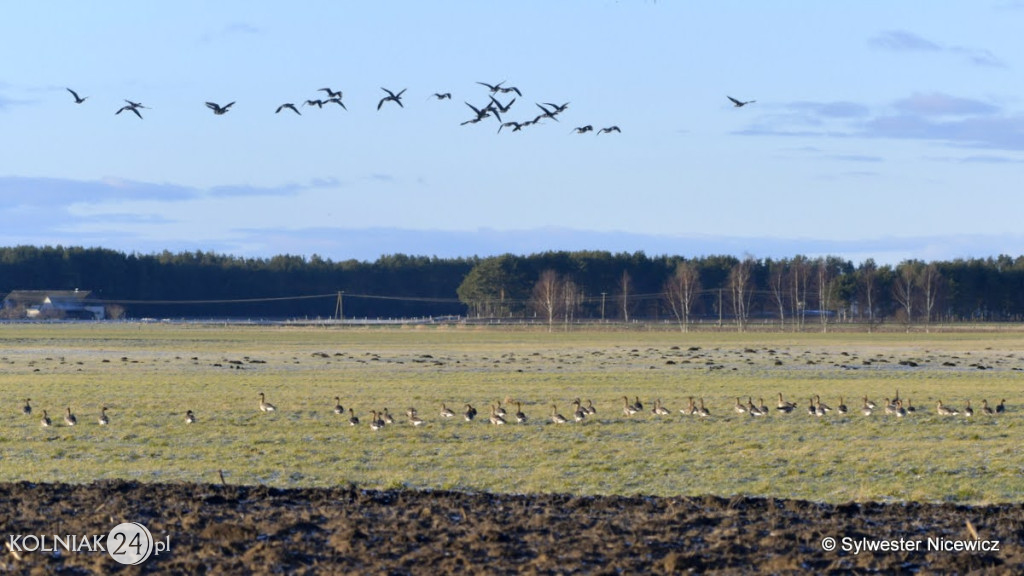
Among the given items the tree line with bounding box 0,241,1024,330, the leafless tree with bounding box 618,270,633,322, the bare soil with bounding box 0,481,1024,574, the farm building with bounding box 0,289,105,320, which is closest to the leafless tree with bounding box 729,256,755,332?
the tree line with bounding box 0,241,1024,330

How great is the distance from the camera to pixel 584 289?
6845 inches

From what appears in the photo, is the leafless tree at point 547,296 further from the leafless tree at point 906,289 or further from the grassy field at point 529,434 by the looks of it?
the grassy field at point 529,434

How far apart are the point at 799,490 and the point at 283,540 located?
7112 mm

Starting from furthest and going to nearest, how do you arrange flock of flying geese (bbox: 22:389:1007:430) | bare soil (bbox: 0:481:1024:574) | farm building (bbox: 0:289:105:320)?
1. farm building (bbox: 0:289:105:320)
2. flock of flying geese (bbox: 22:389:1007:430)
3. bare soil (bbox: 0:481:1024:574)

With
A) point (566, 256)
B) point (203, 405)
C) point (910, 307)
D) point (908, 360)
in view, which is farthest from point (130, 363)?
point (566, 256)

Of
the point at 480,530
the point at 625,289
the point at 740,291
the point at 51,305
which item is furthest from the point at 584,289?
the point at 480,530

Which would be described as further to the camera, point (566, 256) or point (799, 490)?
point (566, 256)

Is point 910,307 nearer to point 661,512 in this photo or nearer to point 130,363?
point 130,363

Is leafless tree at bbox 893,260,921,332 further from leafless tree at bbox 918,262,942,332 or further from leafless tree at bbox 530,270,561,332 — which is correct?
leafless tree at bbox 530,270,561,332

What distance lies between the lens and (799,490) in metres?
16.2

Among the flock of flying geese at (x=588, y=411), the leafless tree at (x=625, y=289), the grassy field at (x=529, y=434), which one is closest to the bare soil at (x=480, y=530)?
the grassy field at (x=529, y=434)

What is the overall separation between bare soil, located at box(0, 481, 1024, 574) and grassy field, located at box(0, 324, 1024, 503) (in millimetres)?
2100

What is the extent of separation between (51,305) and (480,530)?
516 ft

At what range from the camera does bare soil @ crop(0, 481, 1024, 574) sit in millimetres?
11266
